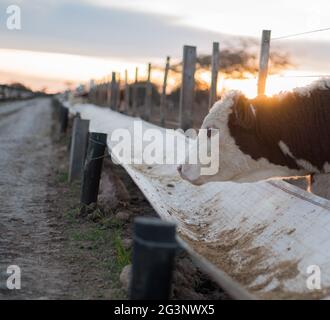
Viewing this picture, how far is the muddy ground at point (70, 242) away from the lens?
5.30 meters

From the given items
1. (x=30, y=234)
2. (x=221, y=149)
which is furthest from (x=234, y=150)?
(x=30, y=234)

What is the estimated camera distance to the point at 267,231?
543 cm

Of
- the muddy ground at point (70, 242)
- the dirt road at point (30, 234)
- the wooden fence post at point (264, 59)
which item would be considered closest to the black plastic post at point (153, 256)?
the muddy ground at point (70, 242)

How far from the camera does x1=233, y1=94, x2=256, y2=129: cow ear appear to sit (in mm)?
6047

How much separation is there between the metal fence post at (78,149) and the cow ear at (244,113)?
562cm

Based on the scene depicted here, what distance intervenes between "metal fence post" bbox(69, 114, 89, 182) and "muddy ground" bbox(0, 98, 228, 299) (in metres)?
0.31

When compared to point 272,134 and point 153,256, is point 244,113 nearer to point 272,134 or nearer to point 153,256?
point 272,134

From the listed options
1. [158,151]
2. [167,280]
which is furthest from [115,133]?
[167,280]

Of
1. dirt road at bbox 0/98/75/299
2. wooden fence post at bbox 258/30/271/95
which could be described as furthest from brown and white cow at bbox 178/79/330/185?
wooden fence post at bbox 258/30/271/95

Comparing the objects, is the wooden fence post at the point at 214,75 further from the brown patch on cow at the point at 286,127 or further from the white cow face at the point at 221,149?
the brown patch on cow at the point at 286,127
